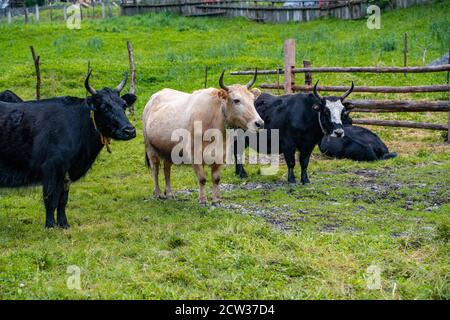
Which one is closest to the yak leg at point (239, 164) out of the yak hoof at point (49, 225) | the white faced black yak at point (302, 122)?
the white faced black yak at point (302, 122)

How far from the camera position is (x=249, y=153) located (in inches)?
477

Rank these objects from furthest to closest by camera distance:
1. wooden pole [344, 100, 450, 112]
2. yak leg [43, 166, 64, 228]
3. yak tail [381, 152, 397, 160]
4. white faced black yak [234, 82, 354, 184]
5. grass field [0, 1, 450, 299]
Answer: wooden pole [344, 100, 450, 112] → yak tail [381, 152, 397, 160] → white faced black yak [234, 82, 354, 184] → yak leg [43, 166, 64, 228] → grass field [0, 1, 450, 299]

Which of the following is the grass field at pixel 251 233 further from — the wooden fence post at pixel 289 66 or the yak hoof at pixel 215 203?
the wooden fence post at pixel 289 66

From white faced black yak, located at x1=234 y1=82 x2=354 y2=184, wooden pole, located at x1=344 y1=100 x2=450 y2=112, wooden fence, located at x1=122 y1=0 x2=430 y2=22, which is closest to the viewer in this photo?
white faced black yak, located at x1=234 y1=82 x2=354 y2=184

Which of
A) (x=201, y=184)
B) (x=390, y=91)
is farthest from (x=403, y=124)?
(x=201, y=184)

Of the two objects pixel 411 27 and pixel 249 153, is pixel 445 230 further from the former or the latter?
pixel 411 27

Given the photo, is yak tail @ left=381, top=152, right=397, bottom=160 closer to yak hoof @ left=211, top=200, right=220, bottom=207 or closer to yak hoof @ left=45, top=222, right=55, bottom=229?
yak hoof @ left=211, top=200, right=220, bottom=207

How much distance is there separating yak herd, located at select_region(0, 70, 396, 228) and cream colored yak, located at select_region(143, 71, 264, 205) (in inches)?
0.5

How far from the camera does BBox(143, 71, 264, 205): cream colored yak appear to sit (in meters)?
8.22

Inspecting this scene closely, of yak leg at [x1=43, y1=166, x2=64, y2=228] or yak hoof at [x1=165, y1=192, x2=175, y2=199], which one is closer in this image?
yak leg at [x1=43, y1=166, x2=64, y2=228]

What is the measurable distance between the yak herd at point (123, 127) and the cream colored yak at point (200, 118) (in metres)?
0.01

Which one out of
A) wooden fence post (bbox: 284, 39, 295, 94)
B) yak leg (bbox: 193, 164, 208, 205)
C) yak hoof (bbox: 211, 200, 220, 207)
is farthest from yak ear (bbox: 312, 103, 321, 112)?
wooden fence post (bbox: 284, 39, 295, 94)

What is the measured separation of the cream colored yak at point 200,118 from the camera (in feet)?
27.0

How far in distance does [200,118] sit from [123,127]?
4.09ft
